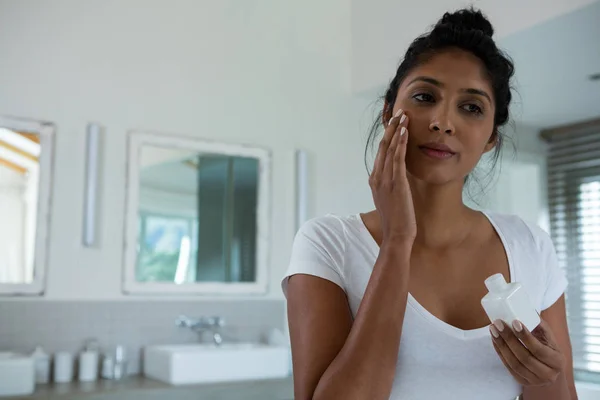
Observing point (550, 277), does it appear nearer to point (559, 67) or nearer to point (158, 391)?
point (158, 391)

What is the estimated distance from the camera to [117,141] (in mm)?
2930

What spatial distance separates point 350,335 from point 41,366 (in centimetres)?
208

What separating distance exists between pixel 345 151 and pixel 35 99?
5.30ft

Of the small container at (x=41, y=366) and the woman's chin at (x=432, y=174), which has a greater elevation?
the woman's chin at (x=432, y=174)

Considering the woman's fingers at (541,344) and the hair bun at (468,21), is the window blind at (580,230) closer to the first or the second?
the hair bun at (468,21)

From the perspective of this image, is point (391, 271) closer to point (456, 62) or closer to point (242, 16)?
point (456, 62)

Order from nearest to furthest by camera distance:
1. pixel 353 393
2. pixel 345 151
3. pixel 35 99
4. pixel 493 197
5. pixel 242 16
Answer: pixel 353 393
pixel 35 99
pixel 242 16
pixel 345 151
pixel 493 197

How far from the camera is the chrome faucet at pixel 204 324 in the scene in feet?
9.91

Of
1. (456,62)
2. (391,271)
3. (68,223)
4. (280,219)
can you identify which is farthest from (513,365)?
(280,219)

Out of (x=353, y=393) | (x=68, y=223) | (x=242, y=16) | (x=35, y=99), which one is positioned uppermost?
(x=242, y=16)

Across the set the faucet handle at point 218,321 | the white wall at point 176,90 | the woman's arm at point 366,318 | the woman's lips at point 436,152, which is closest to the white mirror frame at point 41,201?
the white wall at point 176,90

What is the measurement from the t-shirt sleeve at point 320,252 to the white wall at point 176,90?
2000 millimetres

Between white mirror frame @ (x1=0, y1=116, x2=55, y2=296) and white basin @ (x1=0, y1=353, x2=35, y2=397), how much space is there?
1.14ft

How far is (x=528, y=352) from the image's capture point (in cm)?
90
